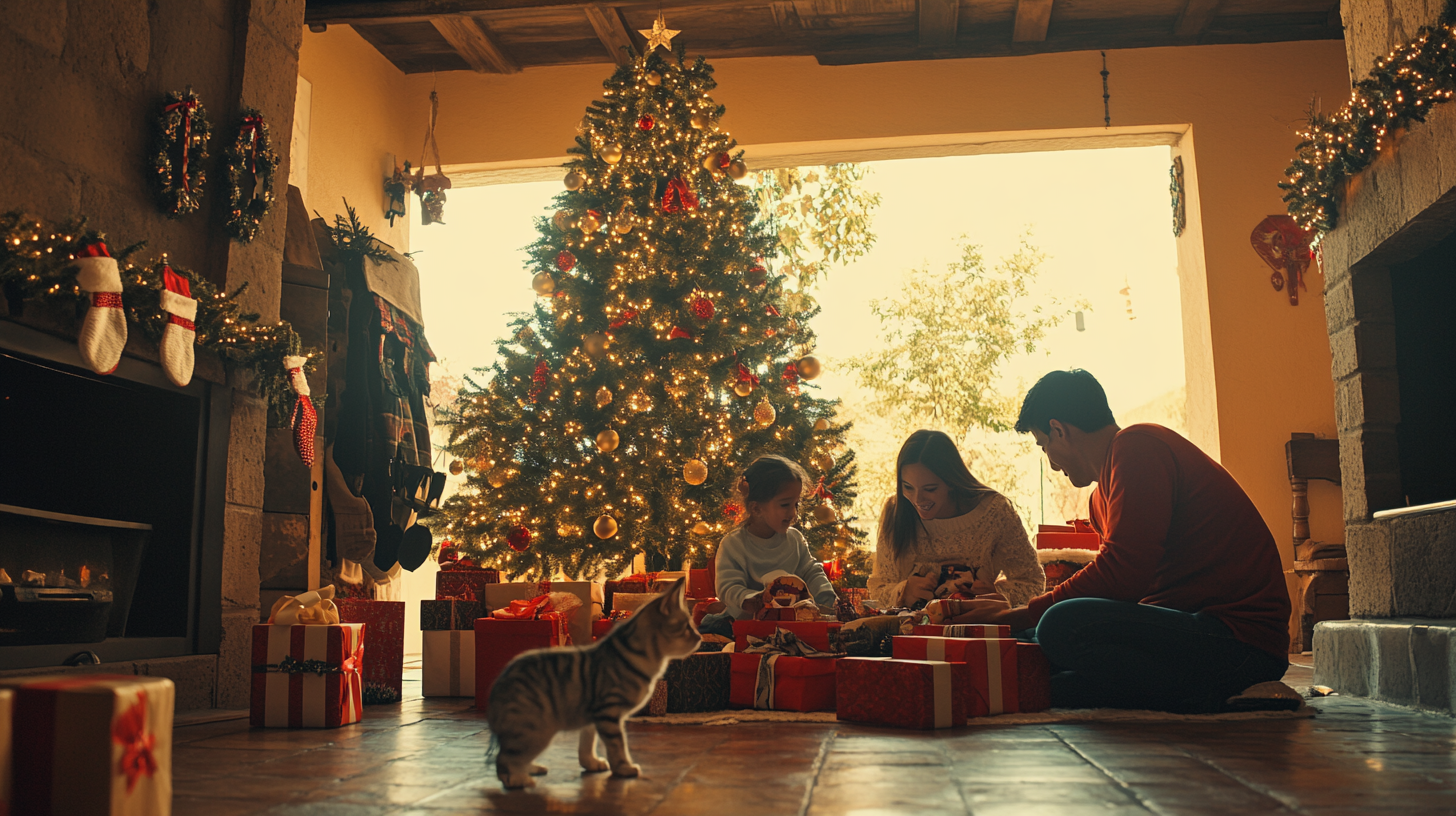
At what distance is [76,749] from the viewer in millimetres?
1353

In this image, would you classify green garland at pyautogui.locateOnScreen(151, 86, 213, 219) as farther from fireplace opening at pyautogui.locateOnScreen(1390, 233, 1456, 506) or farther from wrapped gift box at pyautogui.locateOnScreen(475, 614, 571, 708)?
fireplace opening at pyautogui.locateOnScreen(1390, 233, 1456, 506)

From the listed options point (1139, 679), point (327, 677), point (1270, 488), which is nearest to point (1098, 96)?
point (1270, 488)

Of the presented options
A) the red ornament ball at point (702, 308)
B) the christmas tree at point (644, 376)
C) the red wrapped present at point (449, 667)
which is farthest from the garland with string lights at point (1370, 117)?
the red wrapped present at point (449, 667)

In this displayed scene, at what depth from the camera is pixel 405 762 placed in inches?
83.4

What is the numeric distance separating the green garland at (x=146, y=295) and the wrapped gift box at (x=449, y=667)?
0.97 m

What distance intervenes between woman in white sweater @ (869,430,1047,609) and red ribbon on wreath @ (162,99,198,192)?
2.45m

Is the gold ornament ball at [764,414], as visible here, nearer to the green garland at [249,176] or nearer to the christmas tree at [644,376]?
the christmas tree at [644,376]

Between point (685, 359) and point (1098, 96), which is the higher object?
point (1098, 96)

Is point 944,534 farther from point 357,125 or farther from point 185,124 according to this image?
point 357,125

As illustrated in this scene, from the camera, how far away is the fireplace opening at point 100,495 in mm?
2830

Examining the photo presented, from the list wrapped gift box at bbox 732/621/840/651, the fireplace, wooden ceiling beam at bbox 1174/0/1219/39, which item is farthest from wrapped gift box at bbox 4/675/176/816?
wooden ceiling beam at bbox 1174/0/1219/39

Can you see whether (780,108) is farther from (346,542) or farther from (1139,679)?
(1139,679)

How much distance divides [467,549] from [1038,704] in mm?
3001

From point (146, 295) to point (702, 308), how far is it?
100 inches
